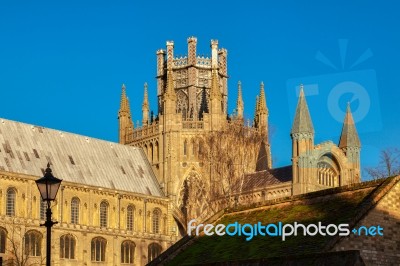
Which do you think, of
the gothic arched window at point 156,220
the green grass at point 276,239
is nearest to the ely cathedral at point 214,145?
the gothic arched window at point 156,220

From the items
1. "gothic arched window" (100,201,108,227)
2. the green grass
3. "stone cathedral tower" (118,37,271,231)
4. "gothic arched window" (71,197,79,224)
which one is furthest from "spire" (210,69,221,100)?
the green grass

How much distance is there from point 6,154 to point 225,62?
39480mm

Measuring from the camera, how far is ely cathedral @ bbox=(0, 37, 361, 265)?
94938mm

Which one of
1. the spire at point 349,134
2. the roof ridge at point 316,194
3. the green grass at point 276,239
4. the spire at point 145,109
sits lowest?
the green grass at point 276,239

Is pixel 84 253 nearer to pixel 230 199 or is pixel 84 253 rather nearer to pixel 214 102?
pixel 230 199

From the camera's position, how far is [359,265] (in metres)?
26.0

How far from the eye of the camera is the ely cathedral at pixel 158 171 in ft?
311

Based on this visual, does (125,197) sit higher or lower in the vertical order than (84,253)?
higher

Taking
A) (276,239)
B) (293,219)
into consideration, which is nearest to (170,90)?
(293,219)

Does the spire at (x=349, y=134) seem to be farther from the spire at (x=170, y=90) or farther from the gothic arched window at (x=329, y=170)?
the spire at (x=170, y=90)

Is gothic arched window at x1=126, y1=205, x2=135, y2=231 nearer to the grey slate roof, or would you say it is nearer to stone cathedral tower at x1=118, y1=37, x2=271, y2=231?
the grey slate roof

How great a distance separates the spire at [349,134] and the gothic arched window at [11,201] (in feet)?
121

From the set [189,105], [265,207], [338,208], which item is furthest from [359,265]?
[189,105]

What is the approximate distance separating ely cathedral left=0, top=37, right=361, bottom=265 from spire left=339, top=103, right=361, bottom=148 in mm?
144
